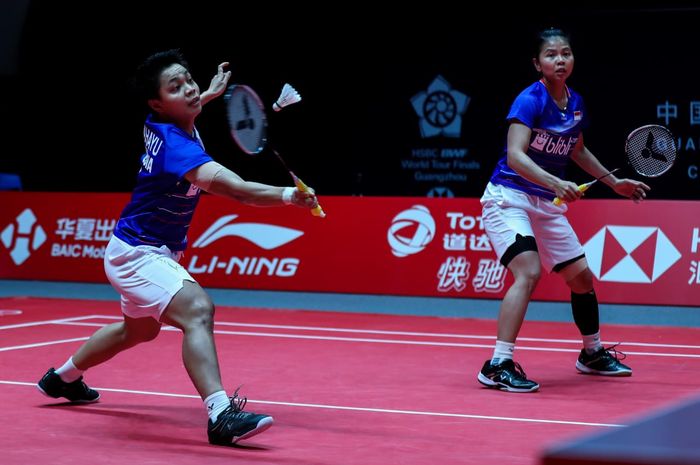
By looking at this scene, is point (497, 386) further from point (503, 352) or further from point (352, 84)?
point (352, 84)

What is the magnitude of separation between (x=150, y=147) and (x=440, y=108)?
32.2ft

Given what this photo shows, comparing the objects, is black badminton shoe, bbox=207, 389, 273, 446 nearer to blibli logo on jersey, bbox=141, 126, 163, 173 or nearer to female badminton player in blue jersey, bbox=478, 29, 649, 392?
blibli logo on jersey, bbox=141, 126, 163, 173

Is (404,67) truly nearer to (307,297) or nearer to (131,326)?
(307,297)

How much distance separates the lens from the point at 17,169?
15.3 meters

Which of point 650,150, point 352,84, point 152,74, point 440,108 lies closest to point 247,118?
point 152,74

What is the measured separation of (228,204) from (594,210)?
11.3 ft

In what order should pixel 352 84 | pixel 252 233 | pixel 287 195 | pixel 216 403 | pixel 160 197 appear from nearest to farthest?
1. pixel 287 195
2. pixel 216 403
3. pixel 160 197
4. pixel 252 233
5. pixel 352 84

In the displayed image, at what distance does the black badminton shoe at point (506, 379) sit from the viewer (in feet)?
17.8

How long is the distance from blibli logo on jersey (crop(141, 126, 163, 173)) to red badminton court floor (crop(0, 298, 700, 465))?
1.11 metres

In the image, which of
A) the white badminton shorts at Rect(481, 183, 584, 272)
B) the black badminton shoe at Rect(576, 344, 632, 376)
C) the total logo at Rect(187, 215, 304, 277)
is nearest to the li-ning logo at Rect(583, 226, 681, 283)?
the total logo at Rect(187, 215, 304, 277)

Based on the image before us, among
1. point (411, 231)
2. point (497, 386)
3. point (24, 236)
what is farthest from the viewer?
point (24, 236)

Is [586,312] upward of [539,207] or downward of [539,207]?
downward

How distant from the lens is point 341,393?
5.37 meters

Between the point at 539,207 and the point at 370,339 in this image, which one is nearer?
the point at 539,207
